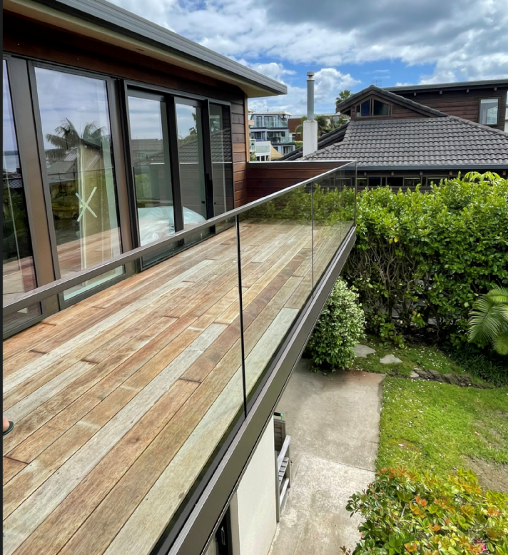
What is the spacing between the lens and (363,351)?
879 centimetres

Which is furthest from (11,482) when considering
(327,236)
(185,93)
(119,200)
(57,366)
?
(185,93)

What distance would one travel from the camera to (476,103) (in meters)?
17.3

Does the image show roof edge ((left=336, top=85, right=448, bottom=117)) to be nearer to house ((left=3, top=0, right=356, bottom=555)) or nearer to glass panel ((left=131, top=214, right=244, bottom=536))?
house ((left=3, top=0, right=356, bottom=555))

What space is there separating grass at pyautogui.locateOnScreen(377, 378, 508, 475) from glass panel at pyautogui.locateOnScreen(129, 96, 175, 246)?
3929mm

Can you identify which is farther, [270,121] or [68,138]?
[270,121]

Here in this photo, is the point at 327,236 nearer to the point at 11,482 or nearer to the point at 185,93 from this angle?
the point at 185,93

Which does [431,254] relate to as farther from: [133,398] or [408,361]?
[133,398]

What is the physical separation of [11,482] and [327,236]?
3.99 m

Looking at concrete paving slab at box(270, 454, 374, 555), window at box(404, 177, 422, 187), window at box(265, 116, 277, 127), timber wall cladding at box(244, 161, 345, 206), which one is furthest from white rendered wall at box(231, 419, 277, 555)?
window at box(265, 116, 277, 127)

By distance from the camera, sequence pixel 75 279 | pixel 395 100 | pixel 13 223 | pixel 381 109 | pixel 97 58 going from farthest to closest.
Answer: pixel 381 109, pixel 395 100, pixel 97 58, pixel 13 223, pixel 75 279

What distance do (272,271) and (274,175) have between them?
5.01 meters

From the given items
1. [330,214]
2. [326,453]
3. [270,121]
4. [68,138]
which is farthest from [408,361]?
[270,121]

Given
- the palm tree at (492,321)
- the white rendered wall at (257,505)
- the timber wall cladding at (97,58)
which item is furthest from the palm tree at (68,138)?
the palm tree at (492,321)

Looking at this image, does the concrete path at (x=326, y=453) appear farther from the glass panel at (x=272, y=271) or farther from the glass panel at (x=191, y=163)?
the glass panel at (x=191, y=163)
